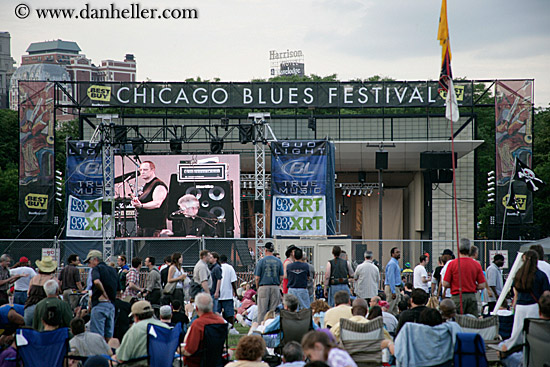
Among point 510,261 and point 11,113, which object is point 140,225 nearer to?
point 510,261

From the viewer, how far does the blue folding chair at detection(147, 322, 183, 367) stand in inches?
272

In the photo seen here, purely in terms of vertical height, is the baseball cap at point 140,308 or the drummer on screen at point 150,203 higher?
Result: the drummer on screen at point 150,203

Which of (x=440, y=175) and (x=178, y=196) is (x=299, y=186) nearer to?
(x=178, y=196)

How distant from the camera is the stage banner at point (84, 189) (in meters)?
22.8

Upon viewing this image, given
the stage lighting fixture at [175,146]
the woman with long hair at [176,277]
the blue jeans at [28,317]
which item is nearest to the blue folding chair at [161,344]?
the blue jeans at [28,317]

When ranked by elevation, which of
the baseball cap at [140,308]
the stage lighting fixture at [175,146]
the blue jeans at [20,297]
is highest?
the stage lighting fixture at [175,146]

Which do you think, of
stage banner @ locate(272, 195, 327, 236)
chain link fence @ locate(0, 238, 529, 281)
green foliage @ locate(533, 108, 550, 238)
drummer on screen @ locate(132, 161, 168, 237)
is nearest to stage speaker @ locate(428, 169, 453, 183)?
chain link fence @ locate(0, 238, 529, 281)

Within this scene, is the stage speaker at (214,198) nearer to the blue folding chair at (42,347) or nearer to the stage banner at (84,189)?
the stage banner at (84,189)

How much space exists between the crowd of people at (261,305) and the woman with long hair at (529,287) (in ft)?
0.04

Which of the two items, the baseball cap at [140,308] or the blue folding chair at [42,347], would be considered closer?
the blue folding chair at [42,347]

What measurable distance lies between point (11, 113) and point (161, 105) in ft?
80.6

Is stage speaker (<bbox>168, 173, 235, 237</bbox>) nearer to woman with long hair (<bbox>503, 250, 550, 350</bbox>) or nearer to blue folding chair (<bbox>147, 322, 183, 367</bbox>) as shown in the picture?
woman with long hair (<bbox>503, 250, 550, 350</bbox>)

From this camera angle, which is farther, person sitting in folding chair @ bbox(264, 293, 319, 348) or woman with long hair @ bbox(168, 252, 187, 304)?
woman with long hair @ bbox(168, 252, 187, 304)

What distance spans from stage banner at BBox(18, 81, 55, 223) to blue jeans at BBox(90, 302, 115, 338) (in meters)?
14.9
